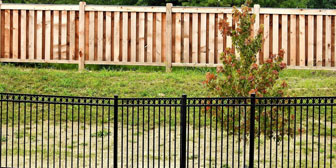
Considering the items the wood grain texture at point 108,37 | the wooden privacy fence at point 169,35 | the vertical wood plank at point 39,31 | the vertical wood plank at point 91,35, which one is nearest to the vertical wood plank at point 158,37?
the wooden privacy fence at point 169,35

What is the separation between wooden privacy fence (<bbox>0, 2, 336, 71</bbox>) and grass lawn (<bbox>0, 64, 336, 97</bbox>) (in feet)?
1.20

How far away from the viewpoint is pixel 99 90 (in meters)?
15.2

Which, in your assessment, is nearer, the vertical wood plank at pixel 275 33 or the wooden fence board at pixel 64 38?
the vertical wood plank at pixel 275 33

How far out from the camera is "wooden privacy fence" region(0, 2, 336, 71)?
1783cm

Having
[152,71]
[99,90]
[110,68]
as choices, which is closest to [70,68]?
[110,68]

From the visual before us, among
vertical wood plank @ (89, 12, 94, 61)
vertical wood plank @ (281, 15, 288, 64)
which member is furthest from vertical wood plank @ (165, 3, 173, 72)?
vertical wood plank @ (281, 15, 288, 64)

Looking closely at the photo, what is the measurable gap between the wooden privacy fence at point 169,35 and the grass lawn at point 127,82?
37 cm

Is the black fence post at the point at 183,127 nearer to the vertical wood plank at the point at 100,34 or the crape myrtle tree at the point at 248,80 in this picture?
the crape myrtle tree at the point at 248,80

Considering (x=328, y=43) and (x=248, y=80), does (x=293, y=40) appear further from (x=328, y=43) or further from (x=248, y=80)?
(x=248, y=80)

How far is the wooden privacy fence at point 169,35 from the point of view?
58.5ft

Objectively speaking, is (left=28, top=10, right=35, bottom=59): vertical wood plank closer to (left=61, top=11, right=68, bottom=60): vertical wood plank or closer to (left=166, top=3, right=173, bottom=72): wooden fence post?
(left=61, top=11, right=68, bottom=60): vertical wood plank

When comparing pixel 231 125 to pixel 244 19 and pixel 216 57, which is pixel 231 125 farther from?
pixel 216 57

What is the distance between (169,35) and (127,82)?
249cm

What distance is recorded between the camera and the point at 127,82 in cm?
1590
